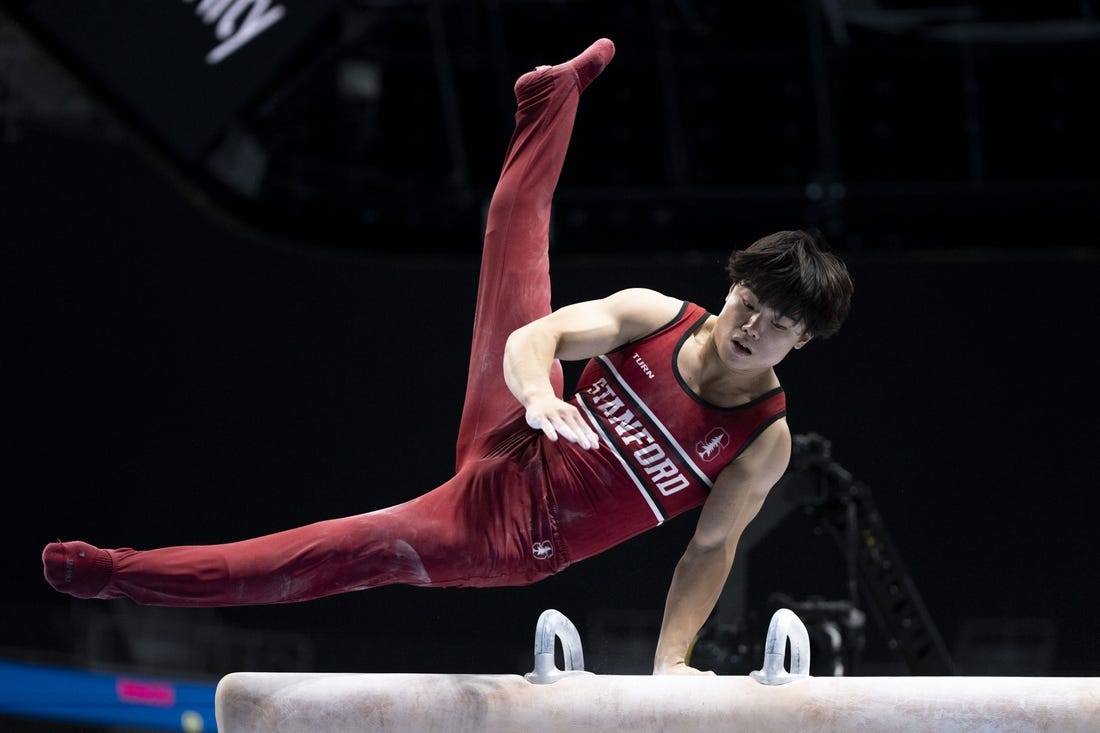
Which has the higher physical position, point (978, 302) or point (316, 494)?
point (978, 302)

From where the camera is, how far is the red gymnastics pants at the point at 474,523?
2.85 meters

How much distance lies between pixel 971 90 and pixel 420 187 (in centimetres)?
443

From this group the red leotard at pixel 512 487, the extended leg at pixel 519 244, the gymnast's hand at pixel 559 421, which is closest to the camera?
the gymnast's hand at pixel 559 421

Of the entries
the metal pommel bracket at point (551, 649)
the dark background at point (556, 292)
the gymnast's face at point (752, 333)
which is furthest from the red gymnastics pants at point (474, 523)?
the dark background at point (556, 292)

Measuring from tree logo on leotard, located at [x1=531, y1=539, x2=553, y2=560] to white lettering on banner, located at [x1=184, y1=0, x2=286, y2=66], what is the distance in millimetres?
4537

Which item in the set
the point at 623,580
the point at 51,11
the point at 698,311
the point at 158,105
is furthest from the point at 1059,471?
the point at 51,11

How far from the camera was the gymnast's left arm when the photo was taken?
3182 millimetres

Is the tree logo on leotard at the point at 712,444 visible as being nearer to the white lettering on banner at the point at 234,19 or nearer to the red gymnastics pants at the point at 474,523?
the red gymnastics pants at the point at 474,523

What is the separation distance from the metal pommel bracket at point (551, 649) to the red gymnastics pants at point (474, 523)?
202 millimetres

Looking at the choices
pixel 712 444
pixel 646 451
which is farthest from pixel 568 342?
pixel 712 444

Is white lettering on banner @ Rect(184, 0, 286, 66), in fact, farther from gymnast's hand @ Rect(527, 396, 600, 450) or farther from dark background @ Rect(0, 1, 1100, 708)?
gymnast's hand @ Rect(527, 396, 600, 450)

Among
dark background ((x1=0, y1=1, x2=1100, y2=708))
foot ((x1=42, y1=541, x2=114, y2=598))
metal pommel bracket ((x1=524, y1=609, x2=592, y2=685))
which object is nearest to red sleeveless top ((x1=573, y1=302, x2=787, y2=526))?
metal pommel bracket ((x1=524, y1=609, x2=592, y2=685))

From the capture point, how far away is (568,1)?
8.92 metres

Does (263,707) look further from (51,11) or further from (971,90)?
(971,90)
